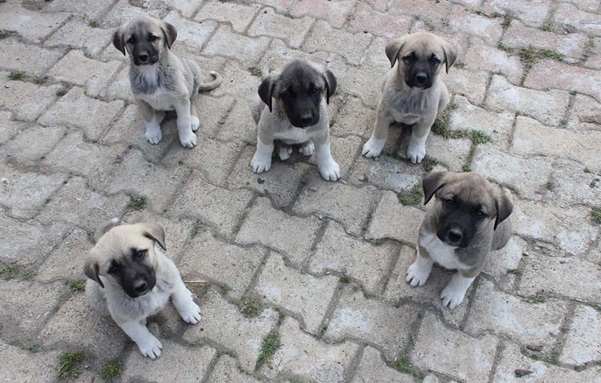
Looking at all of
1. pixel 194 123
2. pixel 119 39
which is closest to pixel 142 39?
pixel 119 39

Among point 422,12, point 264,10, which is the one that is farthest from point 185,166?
point 422,12

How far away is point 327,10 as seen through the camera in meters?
6.50

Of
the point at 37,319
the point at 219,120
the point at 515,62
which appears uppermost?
the point at 515,62

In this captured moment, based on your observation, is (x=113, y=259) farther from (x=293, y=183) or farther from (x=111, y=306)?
(x=293, y=183)

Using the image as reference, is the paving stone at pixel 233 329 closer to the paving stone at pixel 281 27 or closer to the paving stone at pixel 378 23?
the paving stone at pixel 281 27

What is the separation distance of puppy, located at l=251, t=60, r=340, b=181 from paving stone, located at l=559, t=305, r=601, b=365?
89.9 inches

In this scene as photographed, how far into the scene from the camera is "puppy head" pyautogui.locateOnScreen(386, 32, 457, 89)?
14.6 feet

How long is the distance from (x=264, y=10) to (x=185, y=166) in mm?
2508

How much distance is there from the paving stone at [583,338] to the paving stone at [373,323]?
114 centimetres

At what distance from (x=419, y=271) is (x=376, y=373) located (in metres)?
0.86

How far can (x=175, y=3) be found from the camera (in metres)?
6.62

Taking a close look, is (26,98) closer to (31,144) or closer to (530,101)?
(31,144)

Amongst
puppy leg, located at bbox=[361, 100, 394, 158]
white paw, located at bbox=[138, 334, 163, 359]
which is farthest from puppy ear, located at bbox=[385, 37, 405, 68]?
white paw, located at bbox=[138, 334, 163, 359]

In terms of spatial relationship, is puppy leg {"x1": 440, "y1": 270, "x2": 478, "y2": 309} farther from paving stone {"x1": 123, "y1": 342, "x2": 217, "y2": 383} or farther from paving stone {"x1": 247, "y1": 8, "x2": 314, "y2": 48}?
paving stone {"x1": 247, "y1": 8, "x2": 314, "y2": 48}
